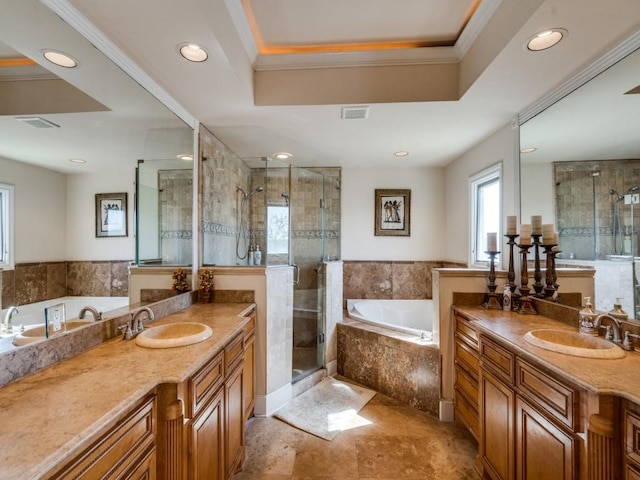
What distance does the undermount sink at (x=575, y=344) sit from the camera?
119cm

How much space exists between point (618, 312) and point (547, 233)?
0.65 m

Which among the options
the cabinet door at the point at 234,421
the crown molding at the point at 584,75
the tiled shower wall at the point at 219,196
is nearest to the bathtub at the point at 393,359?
the cabinet door at the point at 234,421

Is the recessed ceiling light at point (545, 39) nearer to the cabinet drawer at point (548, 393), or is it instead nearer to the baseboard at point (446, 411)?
the cabinet drawer at point (548, 393)

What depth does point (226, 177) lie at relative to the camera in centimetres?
298

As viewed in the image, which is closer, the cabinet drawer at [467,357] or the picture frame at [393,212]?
the cabinet drawer at [467,357]

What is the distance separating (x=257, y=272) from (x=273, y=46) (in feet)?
5.36

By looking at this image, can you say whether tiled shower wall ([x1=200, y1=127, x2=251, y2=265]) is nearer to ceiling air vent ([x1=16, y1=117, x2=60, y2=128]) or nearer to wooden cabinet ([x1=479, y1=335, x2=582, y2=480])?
ceiling air vent ([x1=16, y1=117, x2=60, y2=128])

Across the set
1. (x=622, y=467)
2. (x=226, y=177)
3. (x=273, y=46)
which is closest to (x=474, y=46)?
(x=273, y=46)

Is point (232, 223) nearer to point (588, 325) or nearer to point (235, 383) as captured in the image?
point (235, 383)

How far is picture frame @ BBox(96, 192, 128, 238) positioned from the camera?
1.33 metres

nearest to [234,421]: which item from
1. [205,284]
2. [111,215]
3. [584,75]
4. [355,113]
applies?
[205,284]

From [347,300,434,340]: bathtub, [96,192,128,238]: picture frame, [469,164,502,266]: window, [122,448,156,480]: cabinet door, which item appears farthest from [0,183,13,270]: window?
[469,164,502,266]: window

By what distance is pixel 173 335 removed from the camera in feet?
5.16

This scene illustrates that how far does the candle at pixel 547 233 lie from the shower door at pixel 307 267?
6.44 feet
